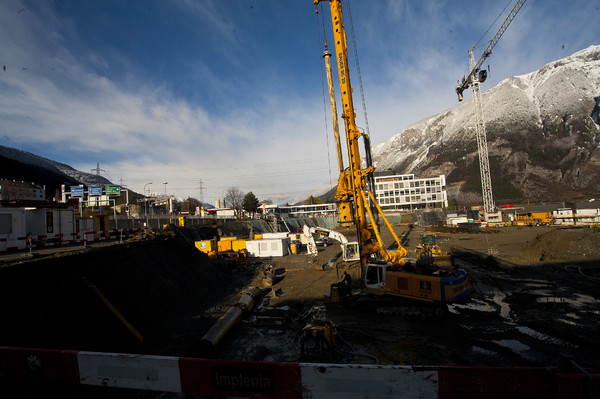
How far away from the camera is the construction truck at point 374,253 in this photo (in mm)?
12094

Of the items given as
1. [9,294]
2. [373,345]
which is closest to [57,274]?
[9,294]

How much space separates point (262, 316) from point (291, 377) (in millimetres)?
10733

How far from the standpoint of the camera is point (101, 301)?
11.2 meters

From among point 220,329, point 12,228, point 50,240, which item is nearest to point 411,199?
point 50,240

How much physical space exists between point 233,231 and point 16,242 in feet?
120

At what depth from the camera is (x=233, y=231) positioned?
53.4 meters

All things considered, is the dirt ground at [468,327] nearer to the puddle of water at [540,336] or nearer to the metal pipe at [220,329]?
the puddle of water at [540,336]

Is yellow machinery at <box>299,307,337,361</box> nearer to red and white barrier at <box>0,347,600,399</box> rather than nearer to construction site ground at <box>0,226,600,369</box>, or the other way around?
construction site ground at <box>0,226,600,369</box>

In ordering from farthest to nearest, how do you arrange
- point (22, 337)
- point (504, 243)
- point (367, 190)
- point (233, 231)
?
point (233, 231) → point (504, 243) → point (367, 190) → point (22, 337)

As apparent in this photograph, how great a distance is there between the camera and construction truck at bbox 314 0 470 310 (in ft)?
39.7

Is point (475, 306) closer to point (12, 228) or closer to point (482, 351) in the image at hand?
point (482, 351)

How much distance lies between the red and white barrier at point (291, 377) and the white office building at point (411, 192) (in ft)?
370

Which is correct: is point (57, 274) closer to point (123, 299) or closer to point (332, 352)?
point (123, 299)

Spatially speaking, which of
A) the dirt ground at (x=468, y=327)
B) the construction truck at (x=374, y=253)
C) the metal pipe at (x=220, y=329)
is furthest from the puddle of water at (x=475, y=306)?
the metal pipe at (x=220, y=329)
